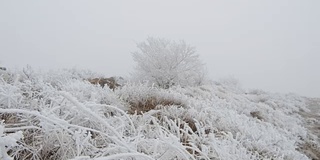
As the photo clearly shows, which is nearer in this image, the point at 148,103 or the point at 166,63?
the point at 148,103

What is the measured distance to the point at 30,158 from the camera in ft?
5.66

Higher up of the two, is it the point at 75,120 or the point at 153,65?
the point at 153,65

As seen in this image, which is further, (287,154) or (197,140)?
(287,154)

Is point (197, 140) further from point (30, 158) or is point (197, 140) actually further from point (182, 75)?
point (182, 75)

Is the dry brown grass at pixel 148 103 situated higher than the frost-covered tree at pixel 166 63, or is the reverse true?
the frost-covered tree at pixel 166 63

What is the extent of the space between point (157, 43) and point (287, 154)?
1306cm

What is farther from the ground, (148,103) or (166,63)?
(166,63)

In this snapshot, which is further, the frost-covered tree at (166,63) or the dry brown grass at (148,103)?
the frost-covered tree at (166,63)

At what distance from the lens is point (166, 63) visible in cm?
1560

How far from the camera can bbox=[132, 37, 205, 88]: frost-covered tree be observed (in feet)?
50.0

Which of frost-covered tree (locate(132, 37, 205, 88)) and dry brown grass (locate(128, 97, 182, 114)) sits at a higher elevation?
frost-covered tree (locate(132, 37, 205, 88))

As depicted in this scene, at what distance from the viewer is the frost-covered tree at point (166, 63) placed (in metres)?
15.2

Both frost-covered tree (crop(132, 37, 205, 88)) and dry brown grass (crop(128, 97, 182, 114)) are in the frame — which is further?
frost-covered tree (crop(132, 37, 205, 88))

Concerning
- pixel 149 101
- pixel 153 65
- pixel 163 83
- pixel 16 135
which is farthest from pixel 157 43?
pixel 16 135
